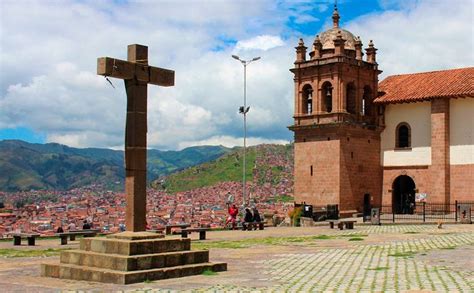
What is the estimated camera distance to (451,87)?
3769 centimetres

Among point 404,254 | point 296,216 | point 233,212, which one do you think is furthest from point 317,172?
point 404,254

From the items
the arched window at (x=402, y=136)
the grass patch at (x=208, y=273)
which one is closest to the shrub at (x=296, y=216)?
the arched window at (x=402, y=136)

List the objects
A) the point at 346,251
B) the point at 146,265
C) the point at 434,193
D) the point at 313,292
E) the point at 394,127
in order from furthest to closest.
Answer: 1. the point at 394,127
2. the point at 434,193
3. the point at 346,251
4. the point at 146,265
5. the point at 313,292

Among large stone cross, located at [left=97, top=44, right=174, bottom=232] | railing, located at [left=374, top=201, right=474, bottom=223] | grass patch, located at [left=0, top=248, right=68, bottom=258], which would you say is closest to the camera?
large stone cross, located at [left=97, top=44, right=174, bottom=232]

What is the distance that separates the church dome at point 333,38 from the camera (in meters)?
40.7

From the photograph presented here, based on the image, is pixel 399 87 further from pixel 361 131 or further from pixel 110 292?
pixel 110 292

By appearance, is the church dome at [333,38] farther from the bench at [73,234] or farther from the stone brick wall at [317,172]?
the bench at [73,234]

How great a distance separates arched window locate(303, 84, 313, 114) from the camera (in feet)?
133

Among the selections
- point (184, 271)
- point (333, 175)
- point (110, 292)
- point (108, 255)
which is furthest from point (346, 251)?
point (333, 175)

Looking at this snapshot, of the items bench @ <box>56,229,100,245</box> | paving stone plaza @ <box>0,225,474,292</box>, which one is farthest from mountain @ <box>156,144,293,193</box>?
paving stone plaza @ <box>0,225,474,292</box>

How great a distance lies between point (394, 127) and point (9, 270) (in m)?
31.6

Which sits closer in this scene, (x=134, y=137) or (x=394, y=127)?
(x=134, y=137)

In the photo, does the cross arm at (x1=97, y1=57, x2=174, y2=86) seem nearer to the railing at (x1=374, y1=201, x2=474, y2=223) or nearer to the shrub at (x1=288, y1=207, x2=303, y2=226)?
the shrub at (x1=288, y1=207, x2=303, y2=226)

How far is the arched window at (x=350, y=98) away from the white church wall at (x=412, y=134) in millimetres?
2425
